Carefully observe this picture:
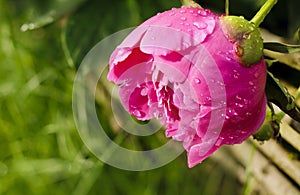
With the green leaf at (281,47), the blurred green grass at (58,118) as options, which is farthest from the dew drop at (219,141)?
the blurred green grass at (58,118)

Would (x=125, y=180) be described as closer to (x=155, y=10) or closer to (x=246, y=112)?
(x=155, y=10)

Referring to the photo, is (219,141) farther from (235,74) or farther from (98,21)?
(98,21)

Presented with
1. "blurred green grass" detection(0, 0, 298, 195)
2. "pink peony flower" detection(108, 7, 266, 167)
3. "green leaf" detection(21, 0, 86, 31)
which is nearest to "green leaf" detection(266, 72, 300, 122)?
"pink peony flower" detection(108, 7, 266, 167)

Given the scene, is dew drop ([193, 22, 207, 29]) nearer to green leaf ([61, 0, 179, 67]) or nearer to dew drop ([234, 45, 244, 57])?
dew drop ([234, 45, 244, 57])

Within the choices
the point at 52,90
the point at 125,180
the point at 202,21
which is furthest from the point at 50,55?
the point at 202,21

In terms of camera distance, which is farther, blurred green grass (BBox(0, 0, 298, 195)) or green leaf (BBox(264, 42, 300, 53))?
blurred green grass (BBox(0, 0, 298, 195))
